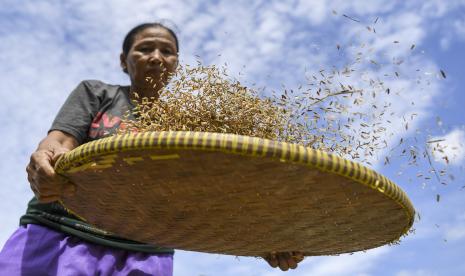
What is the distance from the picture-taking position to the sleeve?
2.18m

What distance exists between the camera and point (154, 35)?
103 inches

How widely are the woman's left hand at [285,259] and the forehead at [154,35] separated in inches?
45.9

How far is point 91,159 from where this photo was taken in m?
1.51

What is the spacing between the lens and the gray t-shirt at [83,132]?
2.20 meters

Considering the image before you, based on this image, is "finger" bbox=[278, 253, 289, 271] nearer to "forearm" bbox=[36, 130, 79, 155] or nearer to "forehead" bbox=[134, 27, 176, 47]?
"forearm" bbox=[36, 130, 79, 155]

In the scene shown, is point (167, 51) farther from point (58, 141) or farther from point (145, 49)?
→ point (58, 141)

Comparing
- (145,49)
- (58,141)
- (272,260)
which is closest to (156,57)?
(145,49)

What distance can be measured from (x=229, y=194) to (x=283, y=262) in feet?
2.76

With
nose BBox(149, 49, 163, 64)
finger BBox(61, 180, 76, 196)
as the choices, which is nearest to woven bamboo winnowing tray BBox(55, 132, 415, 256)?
finger BBox(61, 180, 76, 196)

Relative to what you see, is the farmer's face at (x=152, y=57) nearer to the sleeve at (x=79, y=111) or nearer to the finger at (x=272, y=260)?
the sleeve at (x=79, y=111)

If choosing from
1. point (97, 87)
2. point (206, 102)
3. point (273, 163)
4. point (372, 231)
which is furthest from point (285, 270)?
point (97, 87)

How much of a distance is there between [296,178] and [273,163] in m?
0.12

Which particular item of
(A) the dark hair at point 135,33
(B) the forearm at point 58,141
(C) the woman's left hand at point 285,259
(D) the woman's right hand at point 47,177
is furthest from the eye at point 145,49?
(C) the woman's left hand at point 285,259

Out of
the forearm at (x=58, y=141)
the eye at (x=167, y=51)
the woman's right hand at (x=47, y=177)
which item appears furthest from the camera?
the eye at (x=167, y=51)
